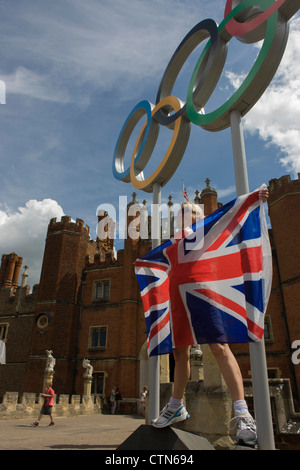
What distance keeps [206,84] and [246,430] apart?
351 centimetres

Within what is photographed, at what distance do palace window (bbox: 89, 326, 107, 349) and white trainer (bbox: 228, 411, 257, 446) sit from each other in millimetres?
20235

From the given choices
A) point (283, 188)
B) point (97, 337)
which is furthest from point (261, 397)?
point (97, 337)

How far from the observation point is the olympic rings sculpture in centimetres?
315

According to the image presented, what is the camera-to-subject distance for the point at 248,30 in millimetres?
3449

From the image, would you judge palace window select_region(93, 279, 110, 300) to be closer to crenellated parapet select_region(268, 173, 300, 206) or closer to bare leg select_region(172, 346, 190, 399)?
crenellated parapet select_region(268, 173, 300, 206)

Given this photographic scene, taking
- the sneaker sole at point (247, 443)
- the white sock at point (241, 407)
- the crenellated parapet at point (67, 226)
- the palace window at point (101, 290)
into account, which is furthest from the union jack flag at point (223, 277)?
the crenellated parapet at point (67, 226)

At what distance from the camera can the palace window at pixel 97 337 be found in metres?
21.6

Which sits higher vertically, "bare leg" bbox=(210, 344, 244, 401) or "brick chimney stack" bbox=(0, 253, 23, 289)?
"brick chimney stack" bbox=(0, 253, 23, 289)

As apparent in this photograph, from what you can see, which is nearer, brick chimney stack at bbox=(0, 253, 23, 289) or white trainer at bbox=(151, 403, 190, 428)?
white trainer at bbox=(151, 403, 190, 428)

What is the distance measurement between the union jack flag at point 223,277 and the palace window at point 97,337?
19.3 meters

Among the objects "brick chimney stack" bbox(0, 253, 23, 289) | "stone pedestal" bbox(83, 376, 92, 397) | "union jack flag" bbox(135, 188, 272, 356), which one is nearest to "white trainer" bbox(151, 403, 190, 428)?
"union jack flag" bbox(135, 188, 272, 356)

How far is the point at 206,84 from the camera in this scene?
393cm
